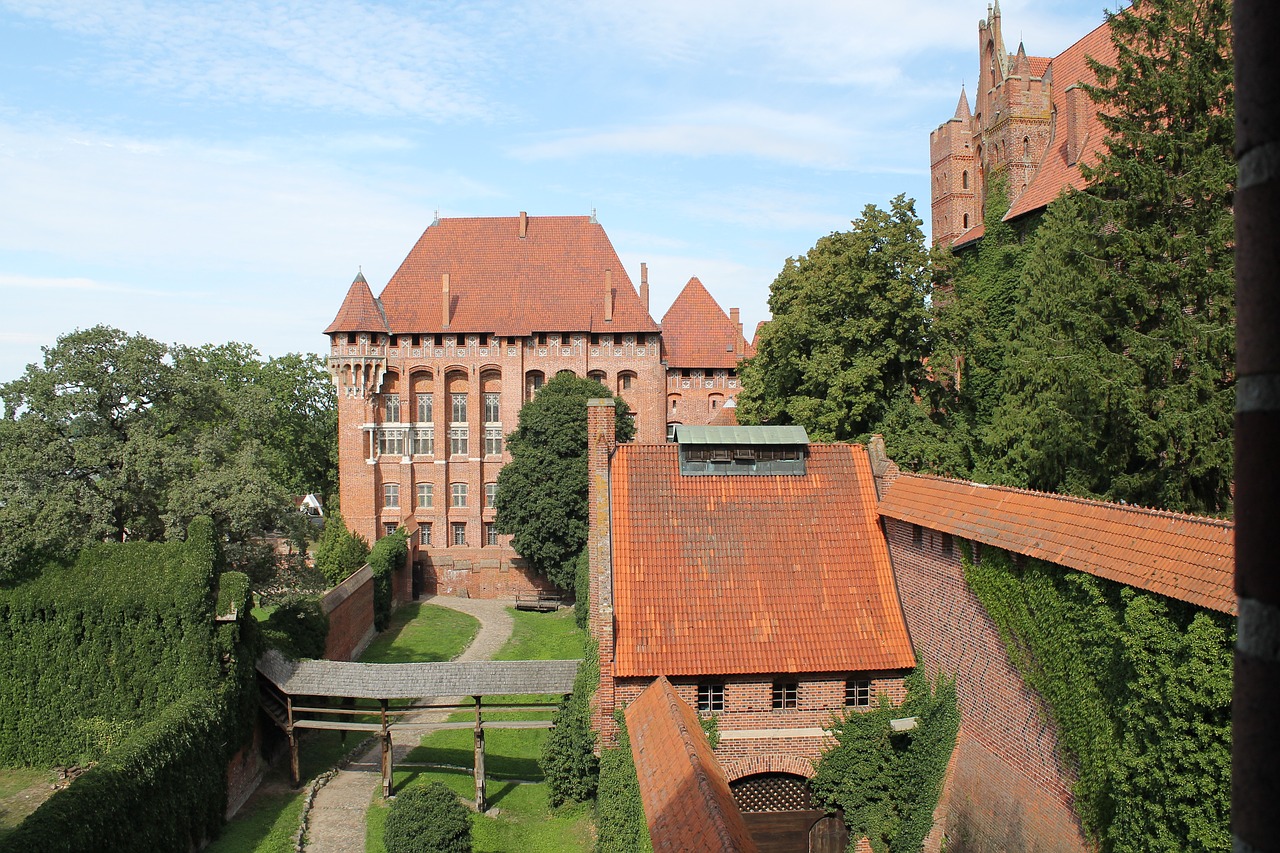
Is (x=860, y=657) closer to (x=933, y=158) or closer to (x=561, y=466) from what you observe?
(x=561, y=466)

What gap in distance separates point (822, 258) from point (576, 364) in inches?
871

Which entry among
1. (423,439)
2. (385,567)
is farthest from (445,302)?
(385,567)

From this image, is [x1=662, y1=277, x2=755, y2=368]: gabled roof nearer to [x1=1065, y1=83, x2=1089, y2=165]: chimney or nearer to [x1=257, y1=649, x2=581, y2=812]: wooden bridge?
[x1=1065, y1=83, x2=1089, y2=165]: chimney

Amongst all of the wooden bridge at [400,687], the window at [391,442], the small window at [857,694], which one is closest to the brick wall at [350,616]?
the wooden bridge at [400,687]

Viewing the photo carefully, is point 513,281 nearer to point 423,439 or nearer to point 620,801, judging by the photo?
point 423,439

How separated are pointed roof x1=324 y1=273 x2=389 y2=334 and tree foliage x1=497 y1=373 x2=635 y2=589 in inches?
431

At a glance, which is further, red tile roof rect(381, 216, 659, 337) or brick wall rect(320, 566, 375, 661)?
red tile roof rect(381, 216, 659, 337)

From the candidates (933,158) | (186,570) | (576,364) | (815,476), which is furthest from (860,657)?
(576,364)

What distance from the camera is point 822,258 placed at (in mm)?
28984

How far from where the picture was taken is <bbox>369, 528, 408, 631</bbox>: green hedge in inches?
1519

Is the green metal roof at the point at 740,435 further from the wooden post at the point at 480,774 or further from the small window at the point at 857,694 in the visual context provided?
the wooden post at the point at 480,774

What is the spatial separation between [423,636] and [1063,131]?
30026 mm

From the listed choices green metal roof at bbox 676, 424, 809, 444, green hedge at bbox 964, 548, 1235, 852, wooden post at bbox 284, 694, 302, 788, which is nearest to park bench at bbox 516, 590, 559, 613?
wooden post at bbox 284, 694, 302, 788

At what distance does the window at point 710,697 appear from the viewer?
1655 cm
